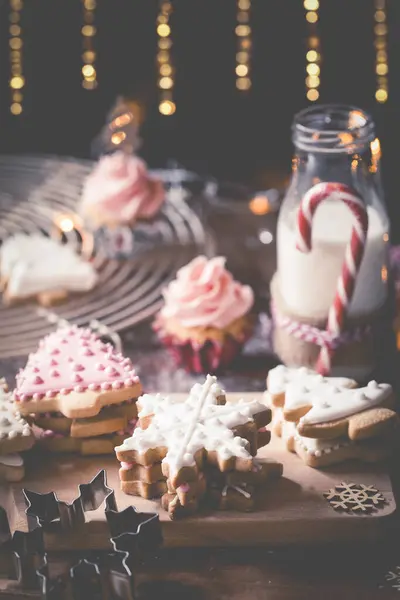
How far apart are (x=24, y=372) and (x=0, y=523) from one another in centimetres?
25

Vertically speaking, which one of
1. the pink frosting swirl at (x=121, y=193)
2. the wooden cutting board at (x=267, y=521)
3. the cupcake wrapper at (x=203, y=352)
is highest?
the pink frosting swirl at (x=121, y=193)

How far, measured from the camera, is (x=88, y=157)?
2.58 m

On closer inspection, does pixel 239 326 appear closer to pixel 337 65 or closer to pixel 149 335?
pixel 149 335

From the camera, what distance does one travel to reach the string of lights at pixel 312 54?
97.1 inches

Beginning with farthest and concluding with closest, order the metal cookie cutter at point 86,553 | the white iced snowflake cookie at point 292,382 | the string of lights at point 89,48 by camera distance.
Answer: the string of lights at point 89,48 → the white iced snowflake cookie at point 292,382 → the metal cookie cutter at point 86,553

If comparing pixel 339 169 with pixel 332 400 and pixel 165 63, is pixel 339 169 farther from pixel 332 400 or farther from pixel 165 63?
pixel 165 63

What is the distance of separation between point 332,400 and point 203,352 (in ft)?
1.12

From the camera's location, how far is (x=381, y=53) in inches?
97.9

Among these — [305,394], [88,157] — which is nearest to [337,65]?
[88,157]

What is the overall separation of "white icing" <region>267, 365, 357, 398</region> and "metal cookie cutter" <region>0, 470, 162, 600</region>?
25 cm

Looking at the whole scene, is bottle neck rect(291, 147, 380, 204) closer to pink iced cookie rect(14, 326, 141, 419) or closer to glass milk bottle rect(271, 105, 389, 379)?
glass milk bottle rect(271, 105, 389, 379)

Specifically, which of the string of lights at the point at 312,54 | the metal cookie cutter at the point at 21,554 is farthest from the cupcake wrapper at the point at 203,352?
the string of lights at the point at 312,54

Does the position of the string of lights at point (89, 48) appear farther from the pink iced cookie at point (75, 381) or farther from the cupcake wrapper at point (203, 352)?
the pink iced cookie at point (75, 381)

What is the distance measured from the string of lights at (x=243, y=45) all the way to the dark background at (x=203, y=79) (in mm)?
12
